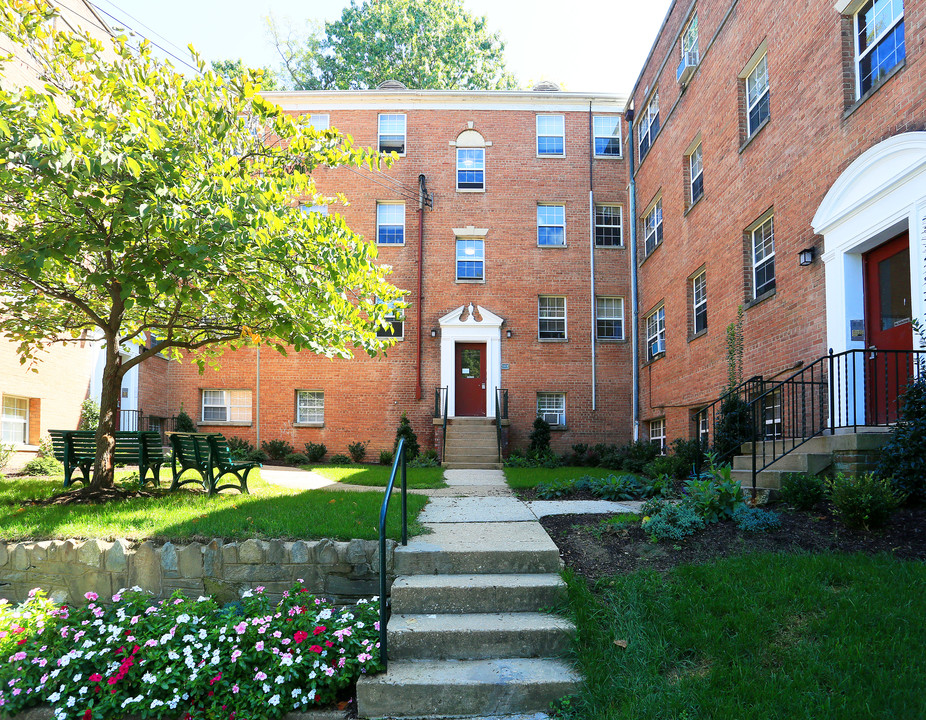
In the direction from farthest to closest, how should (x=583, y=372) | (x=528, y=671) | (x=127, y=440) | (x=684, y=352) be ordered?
(x=583, y=372) → (x=684, y=352) → (x=127, y=440) → (x=528, y=671)

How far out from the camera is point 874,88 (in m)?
7.97

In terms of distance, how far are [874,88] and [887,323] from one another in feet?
9.38

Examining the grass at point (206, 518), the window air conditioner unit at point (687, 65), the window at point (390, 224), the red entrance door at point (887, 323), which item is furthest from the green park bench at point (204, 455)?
the window air conditioner unit at point (687, 65)

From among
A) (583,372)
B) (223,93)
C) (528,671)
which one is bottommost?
(528,671)

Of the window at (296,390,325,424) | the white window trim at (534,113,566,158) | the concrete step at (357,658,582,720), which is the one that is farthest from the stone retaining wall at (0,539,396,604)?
the white window trim at (534,113,566,158)

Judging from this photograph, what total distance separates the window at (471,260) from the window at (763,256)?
9.15 metres

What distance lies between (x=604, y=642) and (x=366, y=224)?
16727 mm

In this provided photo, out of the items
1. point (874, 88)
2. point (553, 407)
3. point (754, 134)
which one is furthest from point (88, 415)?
point (874, 88)

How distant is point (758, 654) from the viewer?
410 centimetres

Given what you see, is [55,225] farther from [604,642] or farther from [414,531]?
[604,642]

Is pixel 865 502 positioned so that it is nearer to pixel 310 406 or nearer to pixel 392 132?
pixel 310 406

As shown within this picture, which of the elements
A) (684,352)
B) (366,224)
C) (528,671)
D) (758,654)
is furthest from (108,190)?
(366,224)

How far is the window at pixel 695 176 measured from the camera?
562 inches

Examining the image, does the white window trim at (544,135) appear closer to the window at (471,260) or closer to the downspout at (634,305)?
the downspout at (634,305)
